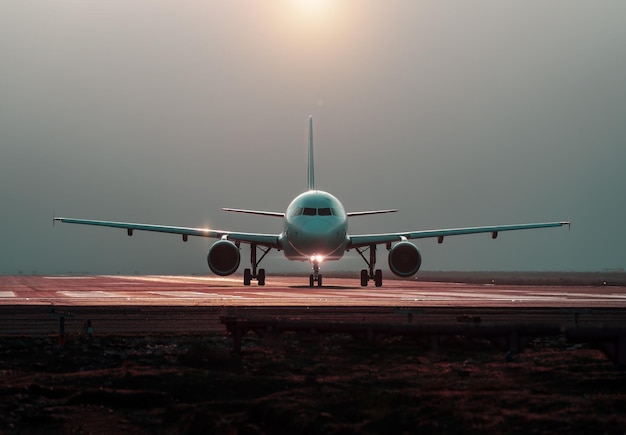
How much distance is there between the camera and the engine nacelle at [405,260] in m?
58.8

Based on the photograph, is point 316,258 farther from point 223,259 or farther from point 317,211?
point 223,259

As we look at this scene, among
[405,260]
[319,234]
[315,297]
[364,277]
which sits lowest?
[315,297]

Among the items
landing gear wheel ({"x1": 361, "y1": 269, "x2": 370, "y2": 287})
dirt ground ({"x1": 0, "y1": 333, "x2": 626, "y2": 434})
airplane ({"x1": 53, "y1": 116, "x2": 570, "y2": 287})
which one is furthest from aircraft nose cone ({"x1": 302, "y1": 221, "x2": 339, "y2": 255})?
dirt ground ({"x1": 0, "y1": 333, "x2": 626, "y2": 434})

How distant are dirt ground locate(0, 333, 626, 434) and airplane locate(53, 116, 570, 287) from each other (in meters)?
30.0

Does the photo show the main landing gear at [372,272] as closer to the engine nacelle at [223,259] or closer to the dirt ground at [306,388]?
the engine nacelle at [223,259]

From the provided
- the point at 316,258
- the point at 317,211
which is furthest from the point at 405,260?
the point at 317,211

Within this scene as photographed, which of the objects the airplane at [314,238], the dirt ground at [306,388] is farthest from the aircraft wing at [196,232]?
the dirt ground at [306,388]

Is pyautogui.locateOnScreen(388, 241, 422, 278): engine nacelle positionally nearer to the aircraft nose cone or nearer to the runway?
the runway

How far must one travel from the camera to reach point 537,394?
1775 cm

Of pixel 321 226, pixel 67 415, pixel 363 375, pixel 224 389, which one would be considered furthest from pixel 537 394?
pixel 321 226

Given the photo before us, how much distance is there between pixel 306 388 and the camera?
18.6m

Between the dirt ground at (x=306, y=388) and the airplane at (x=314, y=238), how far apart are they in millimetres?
30039

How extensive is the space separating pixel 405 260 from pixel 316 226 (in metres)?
6.97

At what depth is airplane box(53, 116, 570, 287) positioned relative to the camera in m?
55.8
